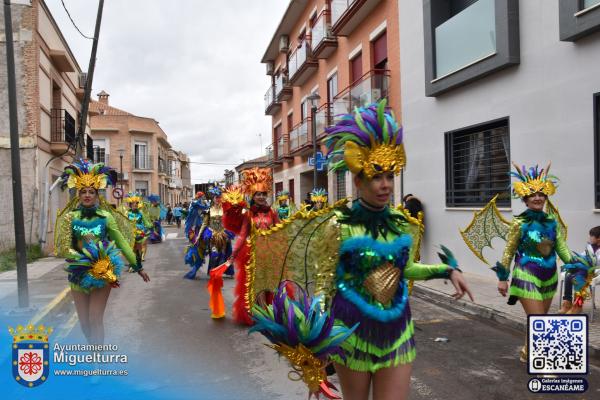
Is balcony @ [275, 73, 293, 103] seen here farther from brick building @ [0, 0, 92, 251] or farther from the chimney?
the chimney

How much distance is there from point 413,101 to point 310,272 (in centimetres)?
1081

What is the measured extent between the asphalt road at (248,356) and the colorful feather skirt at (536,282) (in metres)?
0.76

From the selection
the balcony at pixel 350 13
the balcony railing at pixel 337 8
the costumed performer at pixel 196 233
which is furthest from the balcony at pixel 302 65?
the costumed performer at pixel 196 233

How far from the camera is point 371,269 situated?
273cm

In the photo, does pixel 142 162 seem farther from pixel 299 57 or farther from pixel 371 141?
pixel 371 141

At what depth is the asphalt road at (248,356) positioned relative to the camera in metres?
4.54

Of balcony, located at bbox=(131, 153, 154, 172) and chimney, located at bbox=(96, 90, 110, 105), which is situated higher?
chimney, located at bbox=(96, 90, 110, 105)

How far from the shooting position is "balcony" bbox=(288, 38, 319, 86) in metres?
22.1

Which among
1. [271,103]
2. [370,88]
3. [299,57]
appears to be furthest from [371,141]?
[271,103]

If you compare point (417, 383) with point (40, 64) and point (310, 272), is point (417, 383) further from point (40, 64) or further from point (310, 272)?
point (40, 64)

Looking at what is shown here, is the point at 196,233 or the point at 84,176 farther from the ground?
the point at 84,176

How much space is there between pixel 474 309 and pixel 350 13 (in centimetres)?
1167

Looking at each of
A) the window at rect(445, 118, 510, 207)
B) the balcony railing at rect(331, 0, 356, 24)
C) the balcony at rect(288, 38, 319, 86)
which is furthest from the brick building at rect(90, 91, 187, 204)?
the window at rect(445, 118, 510, 207)

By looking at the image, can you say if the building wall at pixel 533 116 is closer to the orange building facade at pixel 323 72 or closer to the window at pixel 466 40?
the window at pixel 466 40
